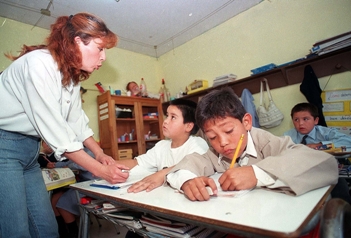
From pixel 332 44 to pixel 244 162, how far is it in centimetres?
214

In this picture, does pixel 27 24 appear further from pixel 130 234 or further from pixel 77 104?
pixel 130 234

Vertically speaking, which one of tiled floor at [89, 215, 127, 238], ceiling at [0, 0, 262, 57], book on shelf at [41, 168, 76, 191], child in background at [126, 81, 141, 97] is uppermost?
ceiling at [0, 0, 262, 57]

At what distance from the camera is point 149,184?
0.84m

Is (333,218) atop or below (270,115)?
below

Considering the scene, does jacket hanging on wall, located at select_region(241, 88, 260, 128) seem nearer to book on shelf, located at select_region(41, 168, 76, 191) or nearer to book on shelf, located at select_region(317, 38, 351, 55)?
book on shelf, located at select_region(317, 38, 351, 55)

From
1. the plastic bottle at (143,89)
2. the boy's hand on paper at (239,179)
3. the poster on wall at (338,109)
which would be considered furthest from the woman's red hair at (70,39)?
the plastic bottle at (143,89)

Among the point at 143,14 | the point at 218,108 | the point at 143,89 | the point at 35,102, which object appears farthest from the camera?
the point at 143,89

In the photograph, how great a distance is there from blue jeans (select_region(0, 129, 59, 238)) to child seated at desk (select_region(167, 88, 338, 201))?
2.02 ft

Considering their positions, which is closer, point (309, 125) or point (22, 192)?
point (22, 192)

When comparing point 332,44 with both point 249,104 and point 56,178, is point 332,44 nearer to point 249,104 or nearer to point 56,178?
point 249,104

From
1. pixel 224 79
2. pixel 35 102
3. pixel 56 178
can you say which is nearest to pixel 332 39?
pixel 224 79

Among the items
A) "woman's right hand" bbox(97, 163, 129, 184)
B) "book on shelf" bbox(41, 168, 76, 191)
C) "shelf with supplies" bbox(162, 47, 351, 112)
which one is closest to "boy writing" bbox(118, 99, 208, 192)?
"woman's right hand" bbox(97, 163, 129, 184)

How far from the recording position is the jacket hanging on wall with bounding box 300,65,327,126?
2.27m

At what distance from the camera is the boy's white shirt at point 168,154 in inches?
50.9
